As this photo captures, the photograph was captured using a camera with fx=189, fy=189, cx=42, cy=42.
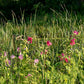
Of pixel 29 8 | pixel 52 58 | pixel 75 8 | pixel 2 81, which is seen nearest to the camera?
pixel 2 81

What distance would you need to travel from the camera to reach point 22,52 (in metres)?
3.45

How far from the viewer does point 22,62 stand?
3180 mm

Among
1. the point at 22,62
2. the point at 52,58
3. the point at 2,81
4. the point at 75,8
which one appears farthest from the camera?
the point at 75,8

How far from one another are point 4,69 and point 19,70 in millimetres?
244

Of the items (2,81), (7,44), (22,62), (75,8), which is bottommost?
(2,81)

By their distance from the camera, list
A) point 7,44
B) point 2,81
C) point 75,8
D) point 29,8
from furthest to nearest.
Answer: point 29,8, point 75,8, point 7,44, point 2,81

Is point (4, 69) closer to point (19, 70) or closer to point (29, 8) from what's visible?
point (19, 70)

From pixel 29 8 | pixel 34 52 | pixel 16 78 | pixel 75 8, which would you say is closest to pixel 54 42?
pixel 34 52

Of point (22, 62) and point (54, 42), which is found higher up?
point (54, 42)

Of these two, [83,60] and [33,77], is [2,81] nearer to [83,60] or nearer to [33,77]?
[33,77]

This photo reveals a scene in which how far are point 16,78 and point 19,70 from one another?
0.13 meters

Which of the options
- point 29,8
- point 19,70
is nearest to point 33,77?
point 19,70

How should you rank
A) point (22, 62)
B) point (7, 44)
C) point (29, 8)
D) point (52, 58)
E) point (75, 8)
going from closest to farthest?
point (22, 62) → point (52, 58) → point (7, 44) → point (75, 8) → point (29, 8)

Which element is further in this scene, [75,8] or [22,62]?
[75,8]
